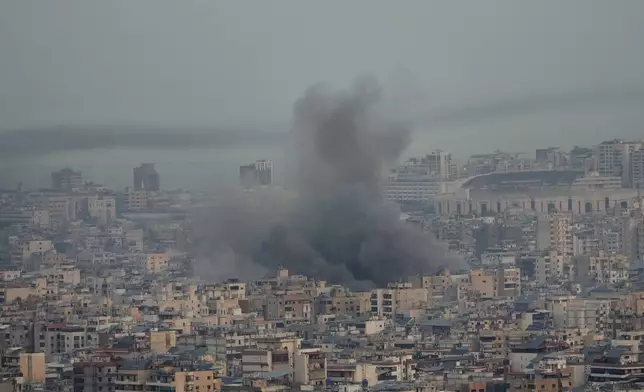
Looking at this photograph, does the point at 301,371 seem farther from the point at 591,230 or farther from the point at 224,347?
the point at 591,230

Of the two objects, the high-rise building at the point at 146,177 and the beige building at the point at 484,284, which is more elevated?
the high-rise building at the point at 146,177

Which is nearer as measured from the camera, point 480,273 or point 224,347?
point 224,347

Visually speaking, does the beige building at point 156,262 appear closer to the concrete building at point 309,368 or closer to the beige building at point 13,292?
the beige building at point 13,292

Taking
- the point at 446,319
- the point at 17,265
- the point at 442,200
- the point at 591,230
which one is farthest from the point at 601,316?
the point at 442,200

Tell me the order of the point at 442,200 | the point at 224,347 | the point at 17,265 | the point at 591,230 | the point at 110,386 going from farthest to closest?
the point at 442,200
the point at 591,230
the point at 17,265
the point at 224,347
the point at 110,386

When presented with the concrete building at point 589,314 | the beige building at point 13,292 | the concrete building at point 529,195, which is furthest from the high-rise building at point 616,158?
the concrete building at point 589,314

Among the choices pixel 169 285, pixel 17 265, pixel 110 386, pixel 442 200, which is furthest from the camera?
pixel 442 200

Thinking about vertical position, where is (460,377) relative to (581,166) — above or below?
below
